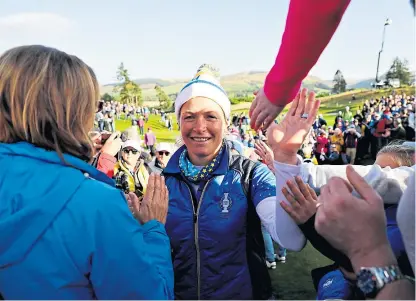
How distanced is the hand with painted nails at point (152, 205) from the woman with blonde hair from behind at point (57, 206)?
0.51ft

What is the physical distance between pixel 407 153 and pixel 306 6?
94 cm

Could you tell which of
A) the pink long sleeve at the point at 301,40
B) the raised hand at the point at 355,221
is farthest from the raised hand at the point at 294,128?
the raised hand at the point at 355,221

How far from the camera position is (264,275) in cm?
208

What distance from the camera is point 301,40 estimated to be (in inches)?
47.1

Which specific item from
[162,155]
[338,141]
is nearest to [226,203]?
[162,155]

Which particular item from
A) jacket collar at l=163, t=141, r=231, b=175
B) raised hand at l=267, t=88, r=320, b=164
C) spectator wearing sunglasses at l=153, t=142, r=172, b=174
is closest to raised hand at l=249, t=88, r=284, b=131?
raised hand at l=267, t=88, r=320, b=164

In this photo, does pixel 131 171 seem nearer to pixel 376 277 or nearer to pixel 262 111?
pixel 262 111

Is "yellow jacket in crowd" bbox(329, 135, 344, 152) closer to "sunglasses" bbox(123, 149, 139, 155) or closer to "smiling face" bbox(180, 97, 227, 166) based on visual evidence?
"sunglasses" bbox(123, 149, 139, 155)

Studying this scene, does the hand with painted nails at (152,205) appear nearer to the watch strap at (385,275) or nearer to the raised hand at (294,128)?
the raised hand at (294,128)

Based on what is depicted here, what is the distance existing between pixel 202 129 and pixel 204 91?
246 mm

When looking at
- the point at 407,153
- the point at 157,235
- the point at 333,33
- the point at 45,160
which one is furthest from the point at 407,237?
the point at 45,160

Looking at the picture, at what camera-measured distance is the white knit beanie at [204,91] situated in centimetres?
228

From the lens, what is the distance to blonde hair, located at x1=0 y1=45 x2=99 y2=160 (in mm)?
1151

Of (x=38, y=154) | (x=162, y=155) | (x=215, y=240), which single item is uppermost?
(x=38, y=154)
